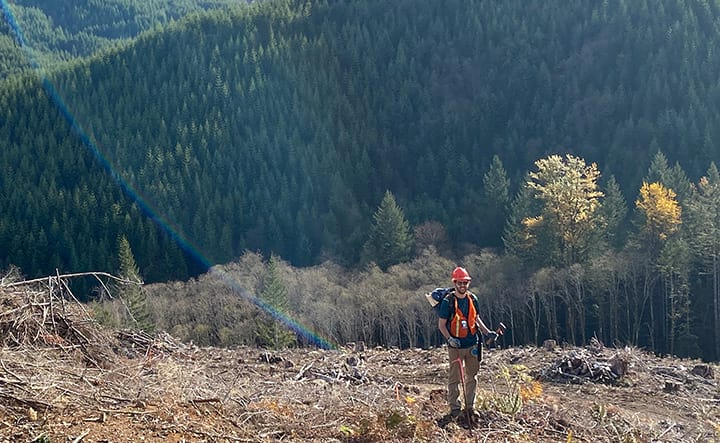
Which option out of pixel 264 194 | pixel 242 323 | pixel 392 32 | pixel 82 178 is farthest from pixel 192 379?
pixel 392 32

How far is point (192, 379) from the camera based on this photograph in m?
8.30

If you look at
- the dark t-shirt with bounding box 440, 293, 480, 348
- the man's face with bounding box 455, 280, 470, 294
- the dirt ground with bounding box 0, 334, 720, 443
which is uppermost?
the man's face with bounding box 455, 280, 470, 294

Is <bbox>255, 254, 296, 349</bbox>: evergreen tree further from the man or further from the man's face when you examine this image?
the man's face

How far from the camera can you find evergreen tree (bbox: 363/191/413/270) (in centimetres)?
4862

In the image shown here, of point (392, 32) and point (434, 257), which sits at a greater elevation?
point (392, 32)

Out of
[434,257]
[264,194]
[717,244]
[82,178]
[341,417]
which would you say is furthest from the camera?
[82,178]

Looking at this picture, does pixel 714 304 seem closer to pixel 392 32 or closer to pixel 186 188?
pixel 186 188

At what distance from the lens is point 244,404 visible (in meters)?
7.36

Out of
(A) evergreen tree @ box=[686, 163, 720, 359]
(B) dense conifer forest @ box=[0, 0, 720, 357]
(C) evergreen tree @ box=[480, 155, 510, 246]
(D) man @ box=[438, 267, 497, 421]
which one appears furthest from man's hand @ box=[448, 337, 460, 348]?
(C) evergreen tree @ box=[480, 155, 510, 246]

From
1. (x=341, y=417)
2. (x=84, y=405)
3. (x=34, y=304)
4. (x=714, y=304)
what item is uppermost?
(x=34, y=304)

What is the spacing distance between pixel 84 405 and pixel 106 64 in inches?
4075

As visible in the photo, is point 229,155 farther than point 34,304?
Yes

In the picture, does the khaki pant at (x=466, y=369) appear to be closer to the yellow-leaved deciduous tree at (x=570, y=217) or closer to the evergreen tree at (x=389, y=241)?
the yellow-leaved deciduous tree at (x=570, y=217)

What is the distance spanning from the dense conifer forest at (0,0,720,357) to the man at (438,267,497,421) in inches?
1033
